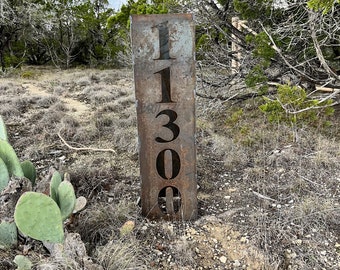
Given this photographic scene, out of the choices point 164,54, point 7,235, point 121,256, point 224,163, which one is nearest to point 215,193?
point 224,163

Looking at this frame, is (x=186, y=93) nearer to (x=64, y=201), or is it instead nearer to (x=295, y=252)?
(x=64, y=201)

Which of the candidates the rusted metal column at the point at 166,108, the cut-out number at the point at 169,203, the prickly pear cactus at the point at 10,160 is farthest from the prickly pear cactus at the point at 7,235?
the cut-out number at the point at 169,203

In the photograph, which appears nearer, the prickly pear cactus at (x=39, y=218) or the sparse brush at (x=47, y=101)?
the prickly pear cactus at (x=39, y=218)

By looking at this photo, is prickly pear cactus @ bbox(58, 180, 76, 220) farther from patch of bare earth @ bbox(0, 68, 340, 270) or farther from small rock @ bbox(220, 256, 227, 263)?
small rock @ bbox(220, 256, 227, 263)

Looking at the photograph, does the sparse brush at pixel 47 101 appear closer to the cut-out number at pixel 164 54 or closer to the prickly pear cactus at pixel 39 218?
the cut-out number at pixel 164 54

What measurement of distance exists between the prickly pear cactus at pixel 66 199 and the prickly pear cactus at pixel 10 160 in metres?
0.40

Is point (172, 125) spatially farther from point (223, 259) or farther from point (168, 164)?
point (223, 259)

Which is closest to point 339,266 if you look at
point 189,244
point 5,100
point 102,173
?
point 189,244

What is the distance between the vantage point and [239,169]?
338cm

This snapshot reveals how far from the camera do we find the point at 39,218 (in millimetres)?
1775

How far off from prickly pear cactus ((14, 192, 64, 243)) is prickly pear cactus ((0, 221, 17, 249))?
0.25 m

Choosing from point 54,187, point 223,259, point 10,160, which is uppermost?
point 10,160

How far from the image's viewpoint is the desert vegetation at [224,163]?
6.78 feet

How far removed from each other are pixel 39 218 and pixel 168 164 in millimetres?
978
